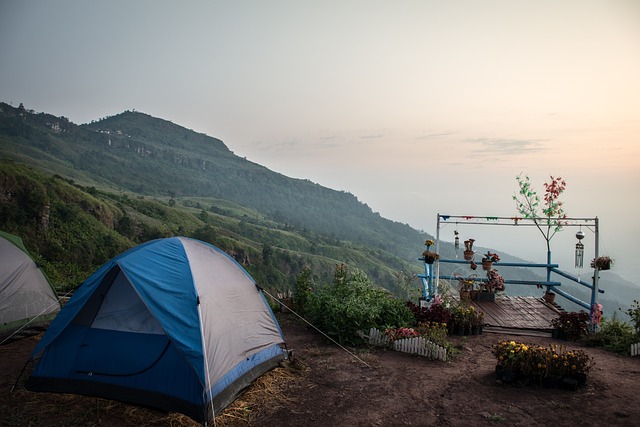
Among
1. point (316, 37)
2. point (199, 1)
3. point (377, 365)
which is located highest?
point (199, 1)

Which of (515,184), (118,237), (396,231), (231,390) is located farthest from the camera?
(396,231)

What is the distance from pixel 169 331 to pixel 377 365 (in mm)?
3525

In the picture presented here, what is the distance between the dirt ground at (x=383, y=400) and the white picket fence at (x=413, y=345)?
0.19m

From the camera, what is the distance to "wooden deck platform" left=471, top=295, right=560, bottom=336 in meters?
9.06

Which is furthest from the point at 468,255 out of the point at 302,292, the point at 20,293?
the point at 20,293

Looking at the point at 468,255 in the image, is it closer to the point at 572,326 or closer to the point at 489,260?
the point at 489,260

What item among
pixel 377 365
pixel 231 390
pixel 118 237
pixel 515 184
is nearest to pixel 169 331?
pixel 231 390

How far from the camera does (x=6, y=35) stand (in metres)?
41.5

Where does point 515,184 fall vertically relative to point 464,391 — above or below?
above

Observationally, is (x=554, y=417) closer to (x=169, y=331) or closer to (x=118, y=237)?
(x=169, y=331)

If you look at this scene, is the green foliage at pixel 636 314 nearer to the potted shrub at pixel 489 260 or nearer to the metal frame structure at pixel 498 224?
the metal frame structure at pixel 498 224

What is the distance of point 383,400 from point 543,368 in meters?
2.40

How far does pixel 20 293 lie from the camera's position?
26.4ft

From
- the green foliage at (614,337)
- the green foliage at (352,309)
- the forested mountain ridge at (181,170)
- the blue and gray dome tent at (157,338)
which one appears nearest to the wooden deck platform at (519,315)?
the green foliage at (614,337)
